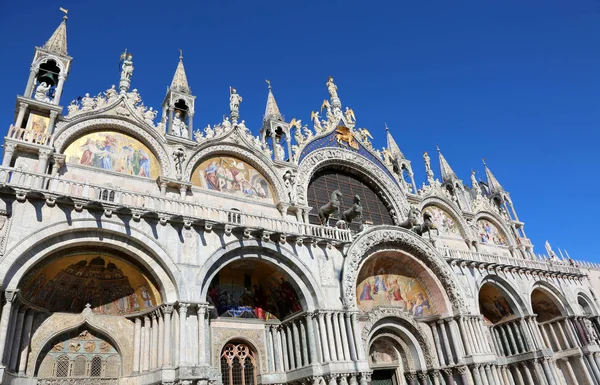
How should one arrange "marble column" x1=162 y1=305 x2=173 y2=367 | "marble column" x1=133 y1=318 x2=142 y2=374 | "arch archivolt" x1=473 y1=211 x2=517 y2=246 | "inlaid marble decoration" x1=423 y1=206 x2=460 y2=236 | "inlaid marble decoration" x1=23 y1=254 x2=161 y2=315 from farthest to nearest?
"arch archivolt" x1=473 y1=211 x2=517 y2=246 → "inlaid marble decoration" x1=423 y1=206 x2=460 y2=236 → "marble column" x1=133 y1=318 x2=142 y2=374 → "inlaid marble decoration" x1=23 y1=254 x2=161 y2=315 → "marble column" x1=162 y1=305 x2=173 y2=367

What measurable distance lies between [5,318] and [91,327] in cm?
267

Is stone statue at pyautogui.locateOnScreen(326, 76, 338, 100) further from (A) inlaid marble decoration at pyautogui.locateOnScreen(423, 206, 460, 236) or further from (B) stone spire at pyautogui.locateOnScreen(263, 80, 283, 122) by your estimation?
(A) inlaid marble decoration at pyautogui.locateOnScreen(423, 206, 460, 236)

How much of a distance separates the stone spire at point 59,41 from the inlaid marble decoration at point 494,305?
21294mm

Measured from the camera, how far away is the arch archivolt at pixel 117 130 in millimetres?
14703

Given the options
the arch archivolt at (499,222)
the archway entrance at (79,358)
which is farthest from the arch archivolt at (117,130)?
the arch archivolt at (499,222)

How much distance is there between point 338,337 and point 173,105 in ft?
37.9

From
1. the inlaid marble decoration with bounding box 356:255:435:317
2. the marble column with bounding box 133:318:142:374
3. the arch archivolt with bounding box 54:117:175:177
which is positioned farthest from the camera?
the inlaid marble decoration with bounding box 356:255:435:317

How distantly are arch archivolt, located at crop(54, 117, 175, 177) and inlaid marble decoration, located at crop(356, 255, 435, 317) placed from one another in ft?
29.3

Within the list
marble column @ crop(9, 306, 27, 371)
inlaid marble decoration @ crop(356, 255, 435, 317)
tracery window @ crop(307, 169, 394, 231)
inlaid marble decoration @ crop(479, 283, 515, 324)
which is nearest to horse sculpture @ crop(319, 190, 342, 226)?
tracery window @ crop(307, 169, 394, 231)

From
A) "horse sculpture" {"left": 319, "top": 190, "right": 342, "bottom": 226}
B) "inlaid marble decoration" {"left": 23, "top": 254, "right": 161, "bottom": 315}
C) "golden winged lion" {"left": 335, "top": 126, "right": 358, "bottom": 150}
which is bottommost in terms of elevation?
"inlaid marble decoration" {"left": 23, "top": 254, "right": 161, "bottom": 315}

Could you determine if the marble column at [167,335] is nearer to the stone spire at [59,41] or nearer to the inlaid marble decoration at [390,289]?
the inlaid marble decoration at [390,289]

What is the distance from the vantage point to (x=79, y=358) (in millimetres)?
12086

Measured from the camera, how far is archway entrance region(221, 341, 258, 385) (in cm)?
1398

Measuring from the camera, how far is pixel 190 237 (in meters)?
13.3
